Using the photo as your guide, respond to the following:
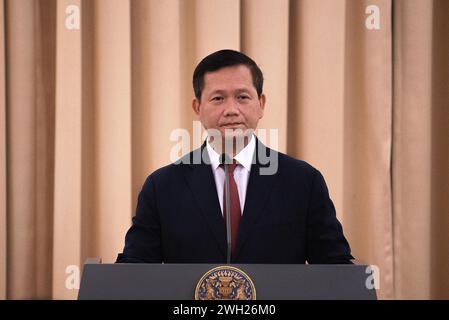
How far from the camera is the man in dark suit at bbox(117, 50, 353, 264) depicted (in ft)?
3.64

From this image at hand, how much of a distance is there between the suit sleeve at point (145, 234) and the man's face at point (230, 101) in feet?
0.76

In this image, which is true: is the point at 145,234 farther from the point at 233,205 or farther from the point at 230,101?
the point at 230,101

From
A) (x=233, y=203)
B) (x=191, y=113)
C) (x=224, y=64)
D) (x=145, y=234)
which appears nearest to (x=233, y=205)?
(x=233, y=203)

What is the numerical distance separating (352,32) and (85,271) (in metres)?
1.55

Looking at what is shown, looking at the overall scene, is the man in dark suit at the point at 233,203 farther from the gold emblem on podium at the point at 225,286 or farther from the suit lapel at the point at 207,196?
the gold emblem on podium at the point at 225,286

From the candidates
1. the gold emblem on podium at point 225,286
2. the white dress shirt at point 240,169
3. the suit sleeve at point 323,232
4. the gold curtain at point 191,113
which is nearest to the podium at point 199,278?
the gold emblem on podium at point 225,286

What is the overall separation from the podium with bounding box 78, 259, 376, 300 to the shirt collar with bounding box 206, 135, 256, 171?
1.38 feet

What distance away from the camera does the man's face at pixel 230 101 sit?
112 centimetres

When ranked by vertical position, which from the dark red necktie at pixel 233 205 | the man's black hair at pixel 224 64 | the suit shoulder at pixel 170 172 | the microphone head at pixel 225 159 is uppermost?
the man's black hair at pixel 224 64

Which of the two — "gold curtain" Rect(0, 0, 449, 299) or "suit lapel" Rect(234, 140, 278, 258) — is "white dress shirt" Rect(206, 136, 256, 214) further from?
"gold curtain" Rect(0, 0, 449, 299)

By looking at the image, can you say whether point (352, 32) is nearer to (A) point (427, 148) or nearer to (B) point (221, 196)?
(A) point (427, 148)

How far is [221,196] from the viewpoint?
1.17 metres

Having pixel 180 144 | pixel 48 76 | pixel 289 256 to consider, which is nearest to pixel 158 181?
pixel 289 256

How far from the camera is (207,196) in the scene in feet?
3.77
